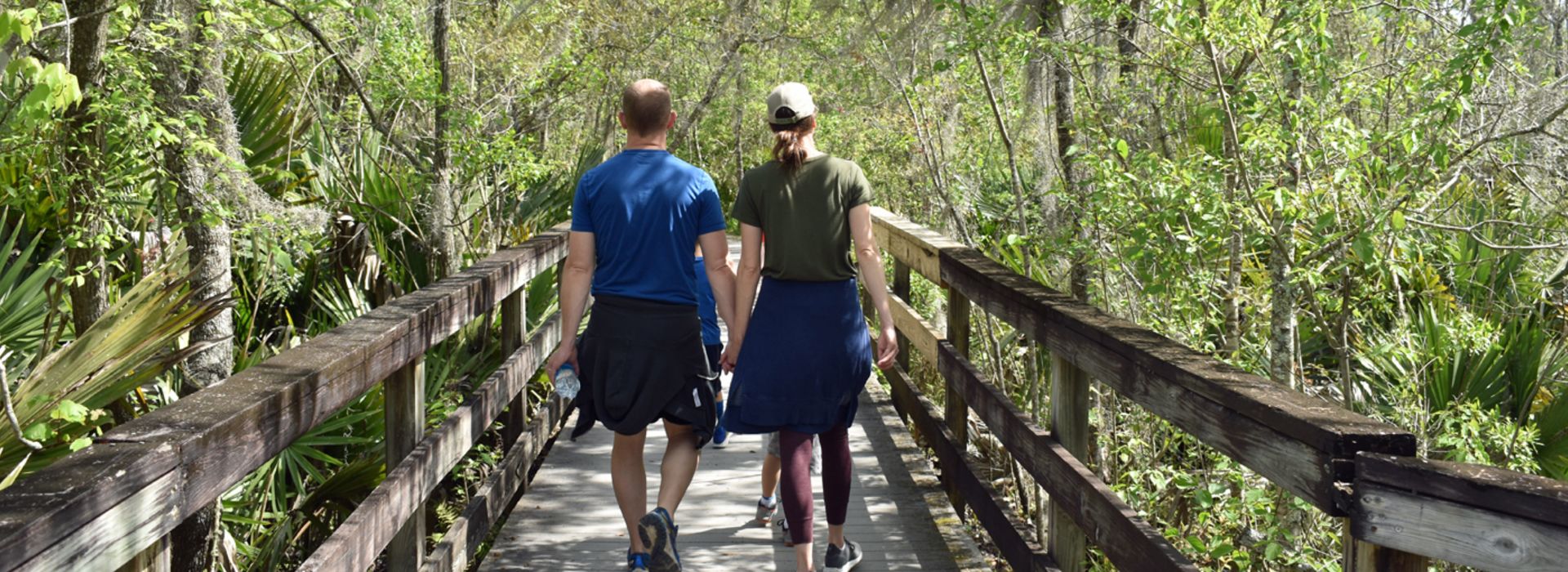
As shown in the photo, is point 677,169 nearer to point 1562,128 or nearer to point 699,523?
point 699,523

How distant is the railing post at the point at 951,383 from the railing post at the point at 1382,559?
314cm

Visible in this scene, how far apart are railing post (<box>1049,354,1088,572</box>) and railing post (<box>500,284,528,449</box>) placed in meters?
2.28

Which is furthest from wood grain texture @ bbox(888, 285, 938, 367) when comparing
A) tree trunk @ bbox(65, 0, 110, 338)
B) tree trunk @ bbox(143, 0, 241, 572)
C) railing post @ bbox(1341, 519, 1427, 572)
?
railing post @ bbox(1341, 519, 1427, 572)

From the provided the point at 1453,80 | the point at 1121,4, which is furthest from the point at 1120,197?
the point at 1453,80

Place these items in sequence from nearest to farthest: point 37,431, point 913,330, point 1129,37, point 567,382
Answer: point 37,431 < point 567,382 < point 1129,37 < point 913,330

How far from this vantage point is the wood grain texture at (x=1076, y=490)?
10.4 feet

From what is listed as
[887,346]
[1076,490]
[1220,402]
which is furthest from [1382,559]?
[887,346]

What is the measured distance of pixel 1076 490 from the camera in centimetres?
374

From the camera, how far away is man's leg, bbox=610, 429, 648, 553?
4441mm

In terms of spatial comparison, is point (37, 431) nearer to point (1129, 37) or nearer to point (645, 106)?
point (645, 106)

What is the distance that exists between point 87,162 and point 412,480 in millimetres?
2156

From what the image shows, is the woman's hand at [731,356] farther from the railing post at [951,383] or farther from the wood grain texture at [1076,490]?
the railing post at [951,383]

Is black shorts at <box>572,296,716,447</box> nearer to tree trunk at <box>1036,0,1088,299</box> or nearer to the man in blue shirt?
the man in blue shirt

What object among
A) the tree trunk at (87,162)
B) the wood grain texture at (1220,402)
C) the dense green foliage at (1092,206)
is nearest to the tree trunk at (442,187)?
the dense green foliage at (1092,206)
